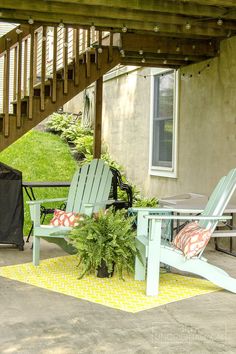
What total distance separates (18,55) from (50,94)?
0.62 metres

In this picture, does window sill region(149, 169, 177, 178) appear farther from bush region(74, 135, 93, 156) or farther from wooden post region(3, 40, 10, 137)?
wooden post region(3, 40, 10, 137)

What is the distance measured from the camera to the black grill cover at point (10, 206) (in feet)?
19.2

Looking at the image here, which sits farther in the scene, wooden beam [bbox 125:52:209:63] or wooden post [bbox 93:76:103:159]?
wooden post [bbox 93:76:103:159]

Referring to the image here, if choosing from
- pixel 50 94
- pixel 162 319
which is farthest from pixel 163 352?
pixel 50 94

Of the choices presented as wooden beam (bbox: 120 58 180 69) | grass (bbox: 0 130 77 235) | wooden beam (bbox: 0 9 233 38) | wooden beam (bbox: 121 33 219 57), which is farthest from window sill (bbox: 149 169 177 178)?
wooden beam (bbox: 0 9 233 38)

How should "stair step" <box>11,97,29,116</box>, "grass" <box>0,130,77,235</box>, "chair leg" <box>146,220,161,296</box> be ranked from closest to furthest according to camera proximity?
"chair leg" <box>146,220,161,296</box> < "stair step" <box>11,97,29,116</box> < "grass" <box>0,130,77,235</box>

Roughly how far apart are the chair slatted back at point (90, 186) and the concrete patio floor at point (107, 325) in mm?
1609

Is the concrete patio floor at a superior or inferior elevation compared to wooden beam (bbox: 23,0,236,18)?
inferior

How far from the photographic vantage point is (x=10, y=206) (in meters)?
5.85

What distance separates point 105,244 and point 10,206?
1709 millimetres

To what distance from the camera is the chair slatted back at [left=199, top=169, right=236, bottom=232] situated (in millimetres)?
4414

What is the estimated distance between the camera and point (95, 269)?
4.81 meters

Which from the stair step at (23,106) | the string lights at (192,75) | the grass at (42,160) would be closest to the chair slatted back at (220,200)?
the stair step at (23,106)

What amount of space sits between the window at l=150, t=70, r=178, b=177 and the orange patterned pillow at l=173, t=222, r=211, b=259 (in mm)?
3716
